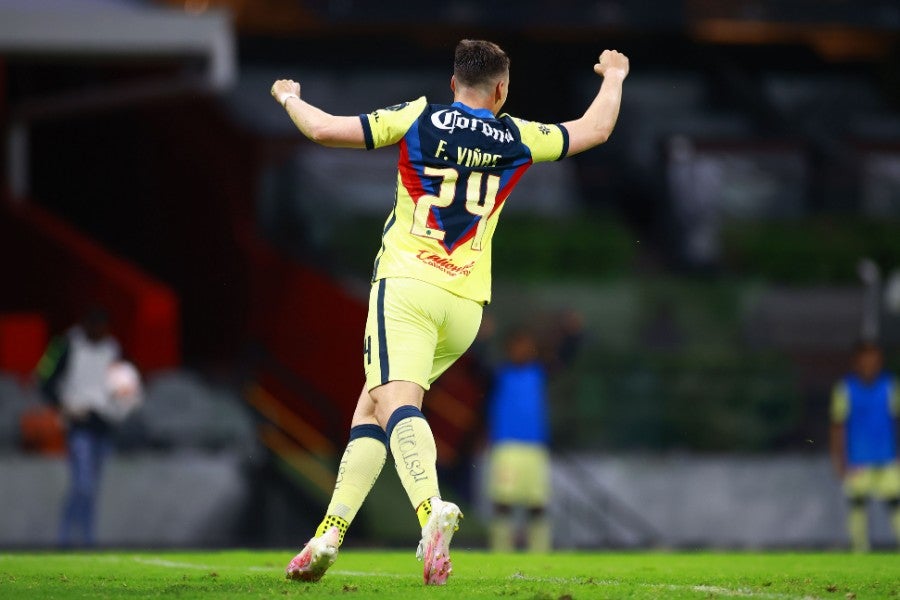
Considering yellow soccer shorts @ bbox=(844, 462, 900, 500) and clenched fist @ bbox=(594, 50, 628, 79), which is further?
yellow soccer shorts @ bbox=(844, 462, 900, 500)

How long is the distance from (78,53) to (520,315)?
231 inches

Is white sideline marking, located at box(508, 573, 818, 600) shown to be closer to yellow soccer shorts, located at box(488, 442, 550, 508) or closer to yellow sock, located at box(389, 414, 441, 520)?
yellow sock, located at box(389, 414, 441, 520)

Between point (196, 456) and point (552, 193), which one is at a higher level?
point (552, 193)

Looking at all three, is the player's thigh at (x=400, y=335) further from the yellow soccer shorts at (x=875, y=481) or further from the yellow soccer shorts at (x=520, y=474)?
the yellow soccer shorts at (x=875, y=481)

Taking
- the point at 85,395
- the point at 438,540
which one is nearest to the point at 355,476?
the point at 438,540

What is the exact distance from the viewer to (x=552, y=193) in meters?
24.3

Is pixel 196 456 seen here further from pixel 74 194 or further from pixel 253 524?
pixel 74 194

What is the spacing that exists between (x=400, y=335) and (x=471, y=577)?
143 centimetres

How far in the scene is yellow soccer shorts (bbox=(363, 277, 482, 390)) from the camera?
7059 mm

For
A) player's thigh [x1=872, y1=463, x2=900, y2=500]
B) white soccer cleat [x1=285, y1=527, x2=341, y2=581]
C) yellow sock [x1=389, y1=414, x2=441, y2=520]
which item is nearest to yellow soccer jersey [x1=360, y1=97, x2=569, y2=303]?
yellow sock [x1=389, y1=414, x2=441, y2=520]

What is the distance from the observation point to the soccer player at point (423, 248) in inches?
276

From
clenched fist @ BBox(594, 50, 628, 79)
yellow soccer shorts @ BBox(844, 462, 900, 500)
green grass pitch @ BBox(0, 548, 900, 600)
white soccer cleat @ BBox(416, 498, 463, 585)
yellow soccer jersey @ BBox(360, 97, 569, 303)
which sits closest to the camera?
white soccer cleat @ BBox(416, 498, 463, 585)

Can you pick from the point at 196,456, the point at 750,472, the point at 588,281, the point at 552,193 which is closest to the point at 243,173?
the point at 552,193

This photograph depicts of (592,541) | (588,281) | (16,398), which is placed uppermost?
(588,281)
